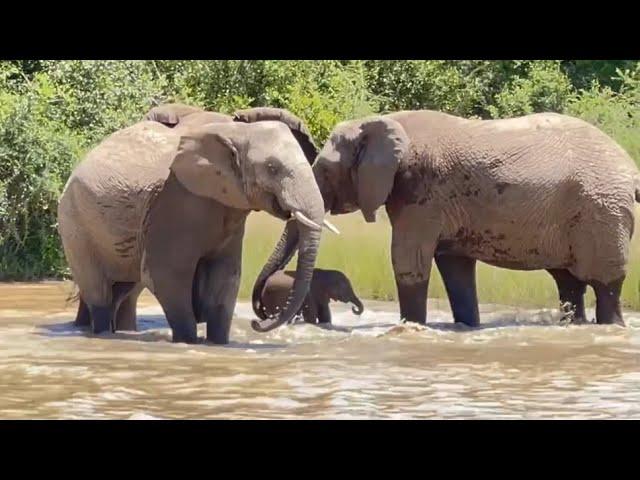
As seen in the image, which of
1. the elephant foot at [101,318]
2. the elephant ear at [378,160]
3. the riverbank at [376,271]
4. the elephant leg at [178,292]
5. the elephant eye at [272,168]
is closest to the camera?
the elephant eye at [272,168]

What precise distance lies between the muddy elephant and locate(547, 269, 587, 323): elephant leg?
271 cm

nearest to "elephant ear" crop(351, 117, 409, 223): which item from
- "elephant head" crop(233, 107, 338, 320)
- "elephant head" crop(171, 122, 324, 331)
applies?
"elephant head" crop(233, 107, 338, 320)

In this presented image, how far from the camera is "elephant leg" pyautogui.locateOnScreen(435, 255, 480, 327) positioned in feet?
41.2

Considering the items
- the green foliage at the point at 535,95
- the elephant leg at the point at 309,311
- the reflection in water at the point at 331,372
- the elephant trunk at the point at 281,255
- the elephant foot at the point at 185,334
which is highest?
the green foliage at the point at 535,95

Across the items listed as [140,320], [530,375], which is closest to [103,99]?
[140,320]

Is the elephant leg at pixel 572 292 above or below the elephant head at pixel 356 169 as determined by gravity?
below

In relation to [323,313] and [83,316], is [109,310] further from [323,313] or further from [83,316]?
[323,313]

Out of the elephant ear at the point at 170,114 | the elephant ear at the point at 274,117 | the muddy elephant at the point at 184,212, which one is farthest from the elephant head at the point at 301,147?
the elephant ear at the point at 170,114

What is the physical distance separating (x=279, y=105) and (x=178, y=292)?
44.9 feet

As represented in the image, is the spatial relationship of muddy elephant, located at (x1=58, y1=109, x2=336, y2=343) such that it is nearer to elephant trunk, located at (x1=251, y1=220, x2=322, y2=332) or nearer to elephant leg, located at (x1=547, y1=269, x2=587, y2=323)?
elephant trunk, located at (x1=251, y1=220, x2=322, y2=332)

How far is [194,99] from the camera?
23.9 metres

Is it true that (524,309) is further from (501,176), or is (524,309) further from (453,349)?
(453,349)

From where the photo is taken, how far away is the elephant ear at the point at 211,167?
10.4 meters

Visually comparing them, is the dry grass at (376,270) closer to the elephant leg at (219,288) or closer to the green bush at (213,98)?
the green bush at (213,98)
